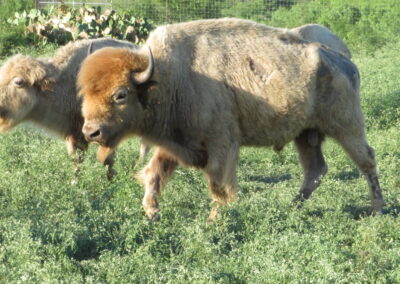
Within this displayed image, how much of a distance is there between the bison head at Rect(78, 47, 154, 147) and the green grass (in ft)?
2.29

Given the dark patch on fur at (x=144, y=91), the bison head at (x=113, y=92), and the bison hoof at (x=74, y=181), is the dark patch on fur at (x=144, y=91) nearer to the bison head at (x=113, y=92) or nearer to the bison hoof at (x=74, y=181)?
the bison head at (x=113, y=92)

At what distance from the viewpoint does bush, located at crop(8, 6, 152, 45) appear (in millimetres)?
18094

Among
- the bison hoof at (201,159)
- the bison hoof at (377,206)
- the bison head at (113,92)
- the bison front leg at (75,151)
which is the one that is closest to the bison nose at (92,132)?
the bison head at (113,92)

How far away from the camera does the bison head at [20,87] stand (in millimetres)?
8539

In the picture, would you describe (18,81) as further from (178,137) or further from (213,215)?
(213,215)

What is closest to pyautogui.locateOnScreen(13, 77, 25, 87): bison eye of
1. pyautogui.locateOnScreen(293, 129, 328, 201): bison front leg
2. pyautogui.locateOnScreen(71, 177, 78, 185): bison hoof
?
pyautogui.locateOnScreen(71, 177, 78, 185): bison hoof

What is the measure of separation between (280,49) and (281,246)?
2.75 metres

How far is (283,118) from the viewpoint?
24.6 feet

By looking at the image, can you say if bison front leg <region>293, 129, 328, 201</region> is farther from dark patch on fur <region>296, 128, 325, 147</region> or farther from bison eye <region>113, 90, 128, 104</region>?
bison eye <region>113, 90, 128, 104</region>

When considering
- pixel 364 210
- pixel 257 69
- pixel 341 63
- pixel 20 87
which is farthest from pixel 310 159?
pixel 20 87

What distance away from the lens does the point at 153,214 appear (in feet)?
22.4

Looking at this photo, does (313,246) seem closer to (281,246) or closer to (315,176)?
(281,246)

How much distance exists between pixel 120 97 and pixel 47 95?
2.33 m

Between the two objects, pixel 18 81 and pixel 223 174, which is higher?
pixel 18 81
